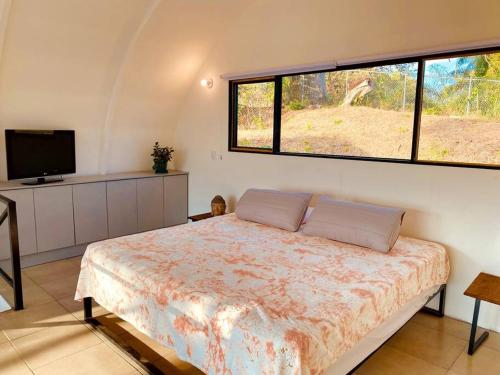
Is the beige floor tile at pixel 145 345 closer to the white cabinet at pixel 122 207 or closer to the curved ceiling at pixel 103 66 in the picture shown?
the white cabinet at pixel 122 207

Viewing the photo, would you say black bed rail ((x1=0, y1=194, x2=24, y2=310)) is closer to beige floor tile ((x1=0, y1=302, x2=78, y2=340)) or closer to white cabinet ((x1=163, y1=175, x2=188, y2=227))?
beige floor tile ((x1=0, y1=302, x2=78, y2=340))

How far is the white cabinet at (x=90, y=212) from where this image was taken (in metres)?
4.24

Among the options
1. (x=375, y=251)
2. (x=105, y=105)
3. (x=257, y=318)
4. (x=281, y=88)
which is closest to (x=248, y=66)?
(x=281, y=88)

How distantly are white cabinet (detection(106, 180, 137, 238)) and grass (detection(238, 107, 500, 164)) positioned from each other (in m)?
1.58

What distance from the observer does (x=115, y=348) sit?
8.48 feet

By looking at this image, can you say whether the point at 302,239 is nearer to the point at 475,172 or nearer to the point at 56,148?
the point at 475,172

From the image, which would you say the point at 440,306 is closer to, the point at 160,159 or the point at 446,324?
the point at 446,324

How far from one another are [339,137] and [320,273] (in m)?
1.80

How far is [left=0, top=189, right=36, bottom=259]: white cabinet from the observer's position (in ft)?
12.5

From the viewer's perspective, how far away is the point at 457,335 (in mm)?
2867

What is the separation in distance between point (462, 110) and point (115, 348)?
314cm

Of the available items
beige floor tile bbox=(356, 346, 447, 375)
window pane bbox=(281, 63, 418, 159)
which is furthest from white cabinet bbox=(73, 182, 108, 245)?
beige floor tile bbox=(356, 346, 447, 375)

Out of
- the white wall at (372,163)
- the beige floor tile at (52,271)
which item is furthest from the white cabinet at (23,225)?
the white wall at (372,163)

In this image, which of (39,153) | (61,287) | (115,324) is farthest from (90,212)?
(115,324)
